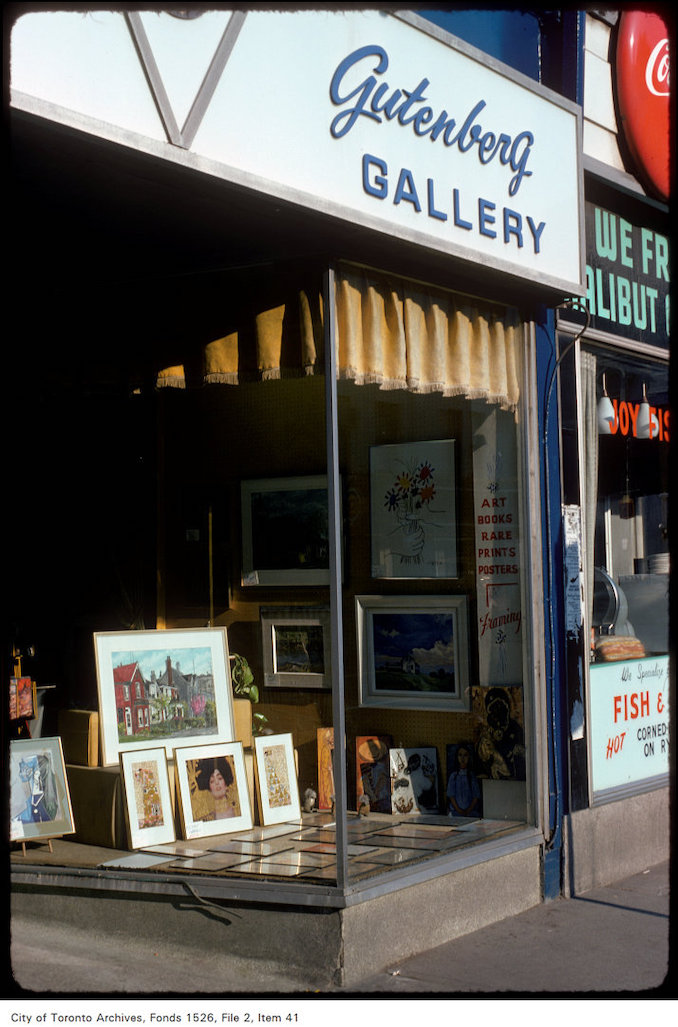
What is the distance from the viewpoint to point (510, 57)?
665cm

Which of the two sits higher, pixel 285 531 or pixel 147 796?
pixel 285 531

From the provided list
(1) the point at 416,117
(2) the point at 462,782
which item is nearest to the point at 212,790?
(2) the point at 462,782

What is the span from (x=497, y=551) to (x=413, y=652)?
2.62ft

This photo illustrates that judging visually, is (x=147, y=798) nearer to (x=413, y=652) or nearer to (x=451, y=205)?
(x=413, y=652)

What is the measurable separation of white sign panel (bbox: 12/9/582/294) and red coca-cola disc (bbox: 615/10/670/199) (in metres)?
1.19

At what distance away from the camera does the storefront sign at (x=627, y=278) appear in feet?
24.6

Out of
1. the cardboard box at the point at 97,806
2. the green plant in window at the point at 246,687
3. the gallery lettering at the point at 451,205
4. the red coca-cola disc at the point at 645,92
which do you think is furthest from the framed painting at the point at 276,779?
the red coca-cola disc at the point at 645,92

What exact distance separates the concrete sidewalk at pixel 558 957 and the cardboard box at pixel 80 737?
1.92 meters

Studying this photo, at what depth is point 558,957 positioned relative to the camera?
5.57 m

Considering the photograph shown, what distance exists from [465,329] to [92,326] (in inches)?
79.0

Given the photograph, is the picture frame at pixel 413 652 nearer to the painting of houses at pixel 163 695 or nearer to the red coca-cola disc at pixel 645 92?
the painting of houses at pixel 163 695

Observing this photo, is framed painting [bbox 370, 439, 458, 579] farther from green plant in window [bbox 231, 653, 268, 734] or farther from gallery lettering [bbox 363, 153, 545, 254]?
gallery lettering [bbox 363, 153, 545, 254]

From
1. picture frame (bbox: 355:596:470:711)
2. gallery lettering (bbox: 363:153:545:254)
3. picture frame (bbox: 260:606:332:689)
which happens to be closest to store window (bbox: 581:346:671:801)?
picture frame (bbox: 355:596:470:711)

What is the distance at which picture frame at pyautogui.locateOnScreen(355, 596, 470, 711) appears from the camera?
244 inches
